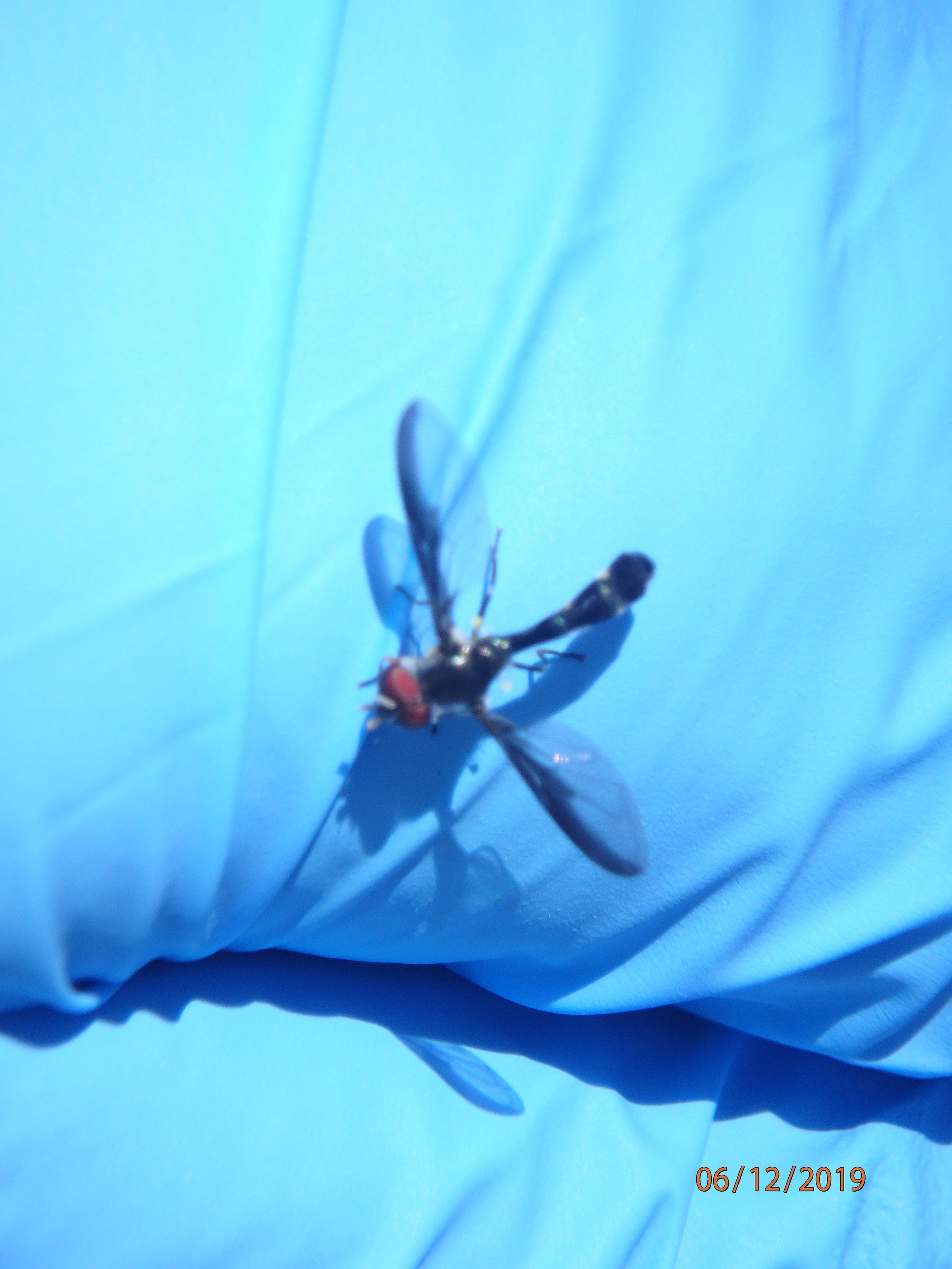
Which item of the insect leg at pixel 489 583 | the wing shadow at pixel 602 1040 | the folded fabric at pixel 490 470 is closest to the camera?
the folded fabric at pixel 490 470

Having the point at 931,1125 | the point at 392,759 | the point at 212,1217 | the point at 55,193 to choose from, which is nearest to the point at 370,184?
the point at 55,193

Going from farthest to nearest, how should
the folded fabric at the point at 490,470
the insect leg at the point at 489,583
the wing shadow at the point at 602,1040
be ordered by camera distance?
the wing shadow at the point at 602,1040, the insect leg at the point at 489,583, the folded fabric at the point at 490,470

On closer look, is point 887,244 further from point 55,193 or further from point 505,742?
point 55,193

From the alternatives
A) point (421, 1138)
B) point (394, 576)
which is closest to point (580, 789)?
point (394, 576)

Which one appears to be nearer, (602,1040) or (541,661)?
(541,661)
